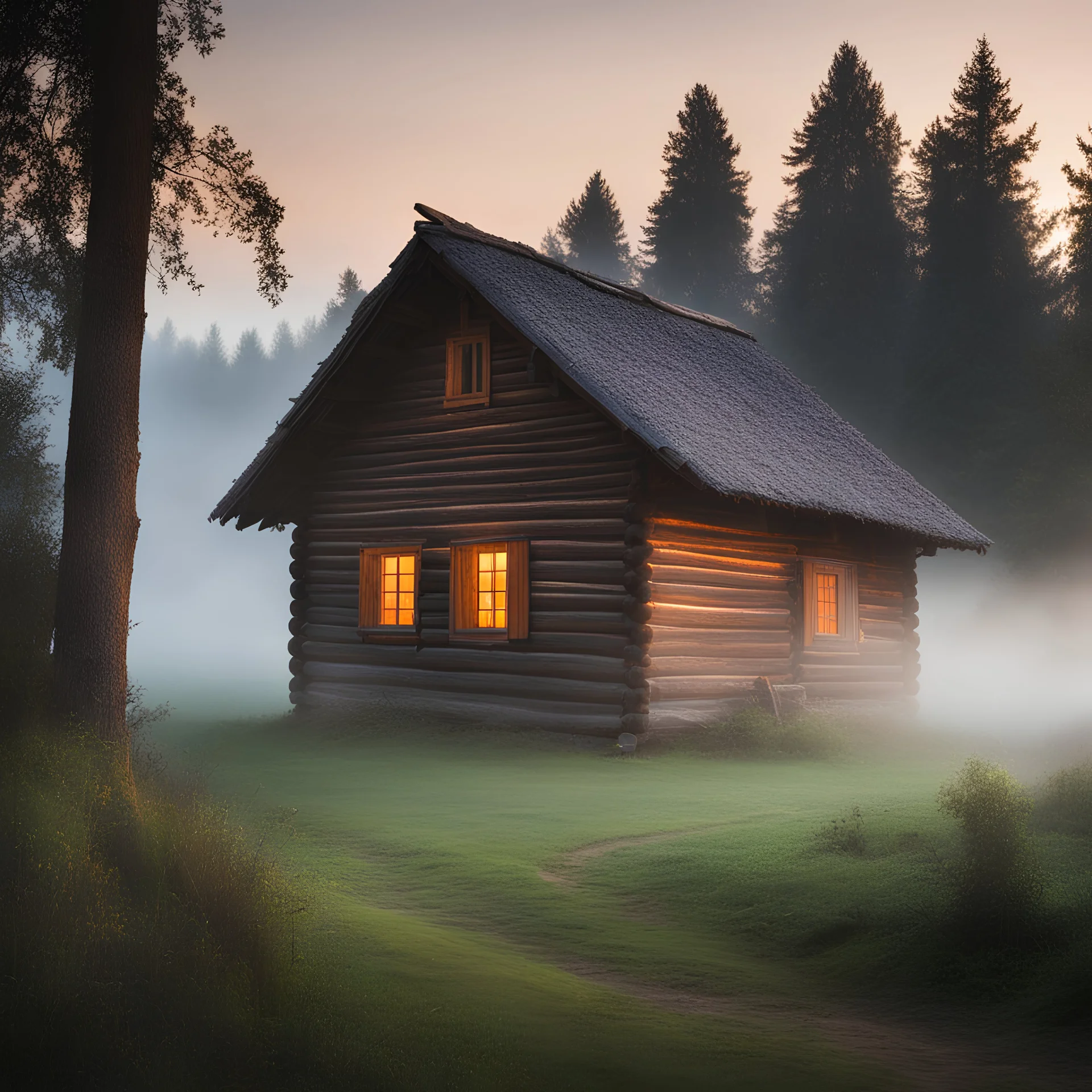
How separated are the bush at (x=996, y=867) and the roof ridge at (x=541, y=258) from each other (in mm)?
13327

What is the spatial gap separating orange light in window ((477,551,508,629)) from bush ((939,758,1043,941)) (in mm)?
11178

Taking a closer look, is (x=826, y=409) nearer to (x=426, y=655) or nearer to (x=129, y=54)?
(x=426, y=655)

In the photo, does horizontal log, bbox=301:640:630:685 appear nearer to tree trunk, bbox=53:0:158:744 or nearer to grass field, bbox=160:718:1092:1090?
grass field, bbox=160:718:1092:1090

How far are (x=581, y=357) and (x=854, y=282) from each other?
130 feet

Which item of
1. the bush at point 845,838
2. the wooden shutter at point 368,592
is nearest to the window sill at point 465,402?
the wooden shutter at point 368,592

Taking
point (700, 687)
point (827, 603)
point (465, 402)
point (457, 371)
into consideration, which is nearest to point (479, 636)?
point (700, 687)

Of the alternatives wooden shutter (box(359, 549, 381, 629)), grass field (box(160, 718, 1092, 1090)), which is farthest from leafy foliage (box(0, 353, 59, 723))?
wooden shutter (box(359, 549, 381, 629))

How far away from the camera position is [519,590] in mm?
17297

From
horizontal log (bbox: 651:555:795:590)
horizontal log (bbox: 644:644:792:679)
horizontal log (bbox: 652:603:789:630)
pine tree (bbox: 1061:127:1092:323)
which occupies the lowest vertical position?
horizontal log (bbox: 644:644:792:679)

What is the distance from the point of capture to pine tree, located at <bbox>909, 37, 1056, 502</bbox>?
145 ft

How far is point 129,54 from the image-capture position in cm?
928

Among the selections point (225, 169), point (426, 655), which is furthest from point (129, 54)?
point (426, 655)

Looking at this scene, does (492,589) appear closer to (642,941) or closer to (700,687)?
(700,687)

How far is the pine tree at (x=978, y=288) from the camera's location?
4412 cm
